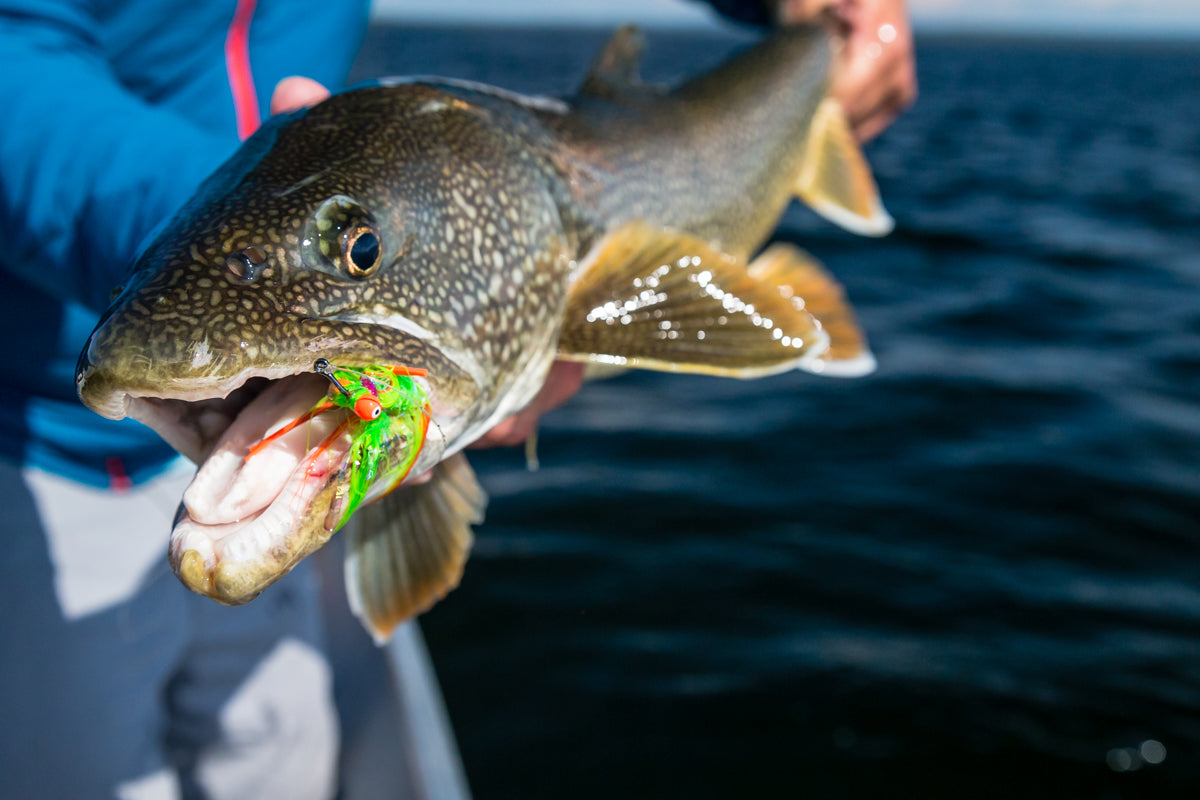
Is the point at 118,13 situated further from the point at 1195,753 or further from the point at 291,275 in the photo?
the point at 1195,753

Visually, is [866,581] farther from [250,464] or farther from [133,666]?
[250,464]

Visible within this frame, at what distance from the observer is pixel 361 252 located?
1.59m

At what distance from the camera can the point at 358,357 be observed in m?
1.48

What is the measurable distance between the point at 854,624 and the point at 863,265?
8.79 metres

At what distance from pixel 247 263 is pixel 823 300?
1.75 m

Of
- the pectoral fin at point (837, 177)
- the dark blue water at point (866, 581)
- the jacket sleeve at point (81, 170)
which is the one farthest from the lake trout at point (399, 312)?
the dark blue water at point (866, 581)

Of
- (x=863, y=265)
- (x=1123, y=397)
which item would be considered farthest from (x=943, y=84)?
(x=1123, y=397)

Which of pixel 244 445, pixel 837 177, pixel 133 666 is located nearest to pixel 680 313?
pixel 244 445

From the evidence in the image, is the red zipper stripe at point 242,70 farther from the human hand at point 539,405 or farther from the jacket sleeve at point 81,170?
the human hand at point 539,405

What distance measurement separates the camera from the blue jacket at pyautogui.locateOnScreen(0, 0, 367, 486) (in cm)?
188

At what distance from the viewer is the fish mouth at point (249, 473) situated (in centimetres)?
126

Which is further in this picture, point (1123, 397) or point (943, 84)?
point (943, 84)

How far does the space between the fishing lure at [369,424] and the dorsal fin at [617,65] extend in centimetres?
171

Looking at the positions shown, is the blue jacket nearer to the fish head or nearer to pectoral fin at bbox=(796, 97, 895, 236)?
the fish head
